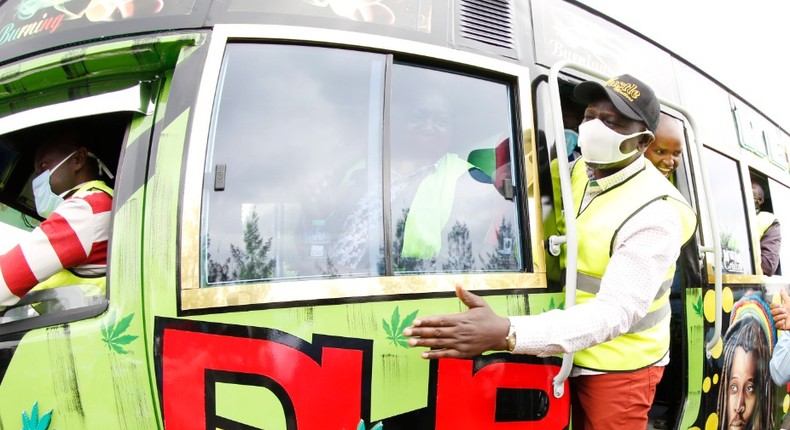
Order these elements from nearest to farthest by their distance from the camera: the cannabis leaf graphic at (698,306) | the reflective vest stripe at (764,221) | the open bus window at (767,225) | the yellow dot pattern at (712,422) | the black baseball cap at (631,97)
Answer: the black baseball cap at (631,97) < the cannabis leaf graphic at (698,306) < the yellow dot pattern at (712,422) < the open bus window at (767,225) < the reflective vest stripe at (764,221)

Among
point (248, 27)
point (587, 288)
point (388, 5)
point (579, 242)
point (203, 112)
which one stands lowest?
point (587, 288)

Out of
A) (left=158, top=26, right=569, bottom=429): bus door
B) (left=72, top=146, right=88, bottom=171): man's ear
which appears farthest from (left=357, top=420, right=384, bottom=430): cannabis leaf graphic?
(left=72, top=146, right=88, bottom=171): man's ear

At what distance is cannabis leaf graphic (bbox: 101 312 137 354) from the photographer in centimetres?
162

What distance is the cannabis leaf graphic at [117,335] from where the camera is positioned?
5.32 feet

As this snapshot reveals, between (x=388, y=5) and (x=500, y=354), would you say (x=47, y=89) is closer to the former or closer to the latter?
(x=388, y=5)

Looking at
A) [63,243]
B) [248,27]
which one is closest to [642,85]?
[248,27]

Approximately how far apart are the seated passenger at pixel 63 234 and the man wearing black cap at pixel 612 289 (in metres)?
1.18

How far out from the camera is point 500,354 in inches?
76.5

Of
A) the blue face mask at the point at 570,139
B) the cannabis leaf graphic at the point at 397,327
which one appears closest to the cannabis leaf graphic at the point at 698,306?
the blue face mask at the point at 570,139

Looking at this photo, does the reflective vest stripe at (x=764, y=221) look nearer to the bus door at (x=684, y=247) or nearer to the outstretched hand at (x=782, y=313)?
the outstretched hand at (x=782, y=313)

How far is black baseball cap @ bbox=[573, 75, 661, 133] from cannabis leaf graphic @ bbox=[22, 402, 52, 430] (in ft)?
6.77

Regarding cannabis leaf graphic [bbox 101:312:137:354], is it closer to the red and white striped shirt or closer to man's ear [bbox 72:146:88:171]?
the red and white striped shirt

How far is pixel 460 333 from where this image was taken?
5.30 ft

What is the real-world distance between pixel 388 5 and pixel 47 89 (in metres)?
1.26
